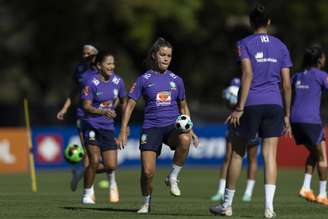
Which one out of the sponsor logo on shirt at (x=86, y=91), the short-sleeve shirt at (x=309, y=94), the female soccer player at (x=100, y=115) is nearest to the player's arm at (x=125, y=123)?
the female soccer player at (x=100, y=115)

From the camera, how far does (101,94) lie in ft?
57.0

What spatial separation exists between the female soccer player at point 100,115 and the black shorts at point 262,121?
13.3ft

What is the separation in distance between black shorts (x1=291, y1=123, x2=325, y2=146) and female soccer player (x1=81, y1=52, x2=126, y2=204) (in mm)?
2748

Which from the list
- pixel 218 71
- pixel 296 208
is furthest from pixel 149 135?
pixel 218 71

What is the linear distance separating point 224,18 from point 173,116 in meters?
33.4

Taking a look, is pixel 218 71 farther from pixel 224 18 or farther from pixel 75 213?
pixel 75 213

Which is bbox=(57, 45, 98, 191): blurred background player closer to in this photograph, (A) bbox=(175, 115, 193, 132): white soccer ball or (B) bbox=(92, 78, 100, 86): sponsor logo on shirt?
(B) bbox=(92, 78, 100, 86): sponsor logo on shirt

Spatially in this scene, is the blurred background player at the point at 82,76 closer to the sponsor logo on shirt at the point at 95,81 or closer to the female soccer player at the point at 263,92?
the sponsor logo on shirt at the point at 95,81

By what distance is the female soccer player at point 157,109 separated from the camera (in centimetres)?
1437

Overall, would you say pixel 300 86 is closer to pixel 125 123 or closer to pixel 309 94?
pixel 309 94

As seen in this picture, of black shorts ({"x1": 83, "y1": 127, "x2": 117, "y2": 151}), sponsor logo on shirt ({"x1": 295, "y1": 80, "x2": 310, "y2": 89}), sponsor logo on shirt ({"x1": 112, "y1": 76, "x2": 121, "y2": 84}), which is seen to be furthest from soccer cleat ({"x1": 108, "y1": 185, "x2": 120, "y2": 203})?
sponsor logo on shirt ({"x1": 295, "y1": 80, "x2": 310, "y2": 89})

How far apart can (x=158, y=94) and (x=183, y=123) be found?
0.50 metres

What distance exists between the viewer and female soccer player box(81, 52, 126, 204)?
680 inches

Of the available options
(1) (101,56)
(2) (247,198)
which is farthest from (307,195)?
(1) (101,56)
